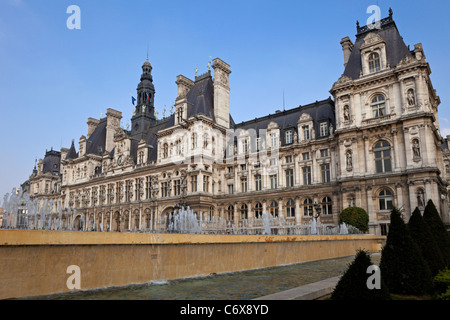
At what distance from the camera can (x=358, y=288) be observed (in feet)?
19.5

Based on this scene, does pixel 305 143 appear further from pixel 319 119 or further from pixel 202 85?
pixel 202 85

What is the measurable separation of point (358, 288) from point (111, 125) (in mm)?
70622

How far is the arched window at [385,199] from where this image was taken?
34438 mm

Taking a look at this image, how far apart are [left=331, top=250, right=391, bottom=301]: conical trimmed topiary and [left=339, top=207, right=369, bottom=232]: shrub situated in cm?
2887

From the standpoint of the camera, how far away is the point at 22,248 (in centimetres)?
736

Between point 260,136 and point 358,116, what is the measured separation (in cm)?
1425

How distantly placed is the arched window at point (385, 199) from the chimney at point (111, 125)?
5083cm

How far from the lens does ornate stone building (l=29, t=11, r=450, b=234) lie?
3438cm

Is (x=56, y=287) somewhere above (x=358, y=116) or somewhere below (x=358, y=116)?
below

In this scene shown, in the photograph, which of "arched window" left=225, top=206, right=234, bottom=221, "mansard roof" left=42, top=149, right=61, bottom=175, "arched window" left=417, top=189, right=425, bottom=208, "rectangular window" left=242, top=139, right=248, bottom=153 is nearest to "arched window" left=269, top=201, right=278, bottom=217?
"arched window" left=225, top=206, right=234, bottom=221

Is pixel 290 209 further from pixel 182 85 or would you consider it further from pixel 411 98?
pixel 182 85

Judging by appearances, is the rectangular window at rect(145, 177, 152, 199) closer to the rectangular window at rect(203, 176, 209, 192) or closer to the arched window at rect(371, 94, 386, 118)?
the rectangular window at rect(203, 176, 209, 192)
